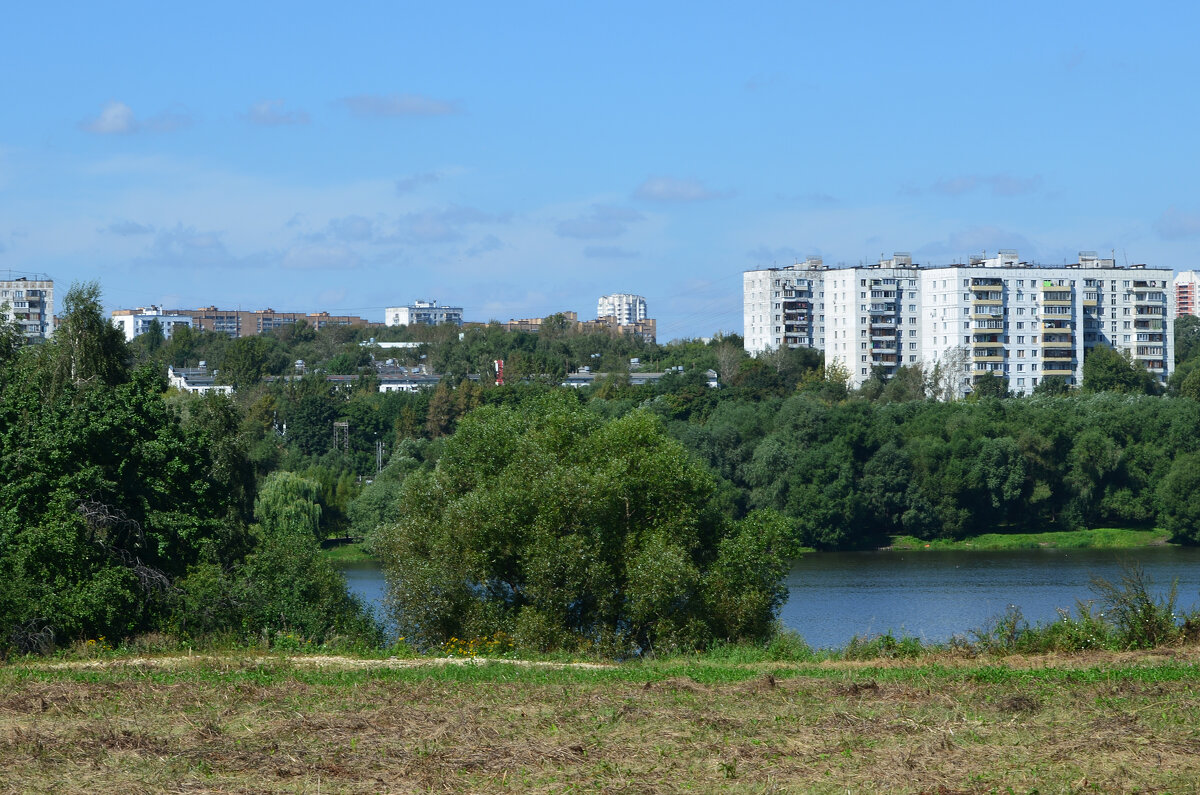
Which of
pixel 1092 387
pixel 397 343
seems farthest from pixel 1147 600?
pixel 397 343

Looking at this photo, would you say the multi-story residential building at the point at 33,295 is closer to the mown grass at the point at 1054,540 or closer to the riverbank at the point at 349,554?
the riverbank at the point at 349,554

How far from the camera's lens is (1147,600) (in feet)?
52.9

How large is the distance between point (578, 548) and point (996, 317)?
Result: 3333 inches

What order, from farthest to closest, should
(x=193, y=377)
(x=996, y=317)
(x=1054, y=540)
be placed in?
1. (x=193, y=377)
2. (x=996, y=317)
3. (x=1054, y=540)

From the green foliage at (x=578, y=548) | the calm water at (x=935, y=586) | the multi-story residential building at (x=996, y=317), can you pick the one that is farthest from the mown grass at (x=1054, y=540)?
the green foliage at (x=578, y=548)

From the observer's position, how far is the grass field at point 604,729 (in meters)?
9.23

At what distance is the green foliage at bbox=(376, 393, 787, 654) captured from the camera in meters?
23.6

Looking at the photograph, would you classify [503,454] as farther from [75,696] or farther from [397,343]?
[397,343]

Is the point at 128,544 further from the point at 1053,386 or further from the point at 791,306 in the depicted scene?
the point at 791,306

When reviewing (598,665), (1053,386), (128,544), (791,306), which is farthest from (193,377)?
(598,665)

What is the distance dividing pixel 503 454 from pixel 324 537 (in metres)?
37.4

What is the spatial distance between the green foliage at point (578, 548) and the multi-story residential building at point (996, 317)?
74.5 meters

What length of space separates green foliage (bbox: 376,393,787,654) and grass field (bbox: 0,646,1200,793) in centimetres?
882

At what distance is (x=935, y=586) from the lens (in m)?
47.6
